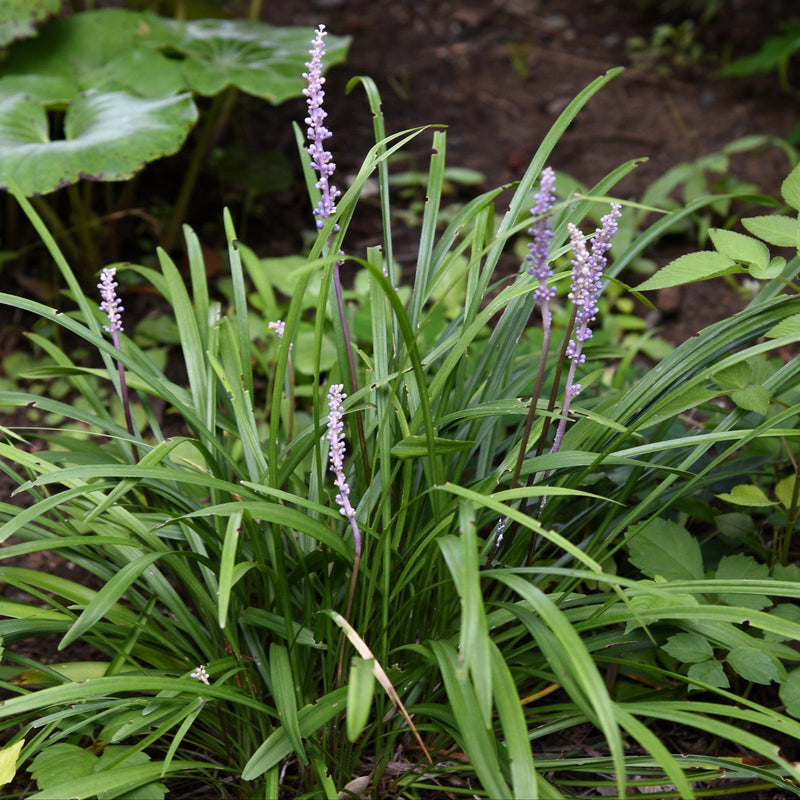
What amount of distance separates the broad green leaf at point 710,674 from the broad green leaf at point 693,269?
0.61 meters

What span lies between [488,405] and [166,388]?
24.0 inches

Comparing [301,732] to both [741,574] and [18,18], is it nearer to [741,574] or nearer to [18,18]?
[741,574]

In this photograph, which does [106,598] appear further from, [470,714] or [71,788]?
[470,714]

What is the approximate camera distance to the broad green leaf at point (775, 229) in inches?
56.9

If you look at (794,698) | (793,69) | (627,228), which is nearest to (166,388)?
(794,698)

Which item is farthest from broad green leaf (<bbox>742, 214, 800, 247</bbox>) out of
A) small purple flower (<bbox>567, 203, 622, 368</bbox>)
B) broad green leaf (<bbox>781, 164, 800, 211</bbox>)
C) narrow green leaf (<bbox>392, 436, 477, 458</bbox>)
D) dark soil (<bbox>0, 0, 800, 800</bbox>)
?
dark soil (<bbox>0, 0, 800, 800</bbox>)

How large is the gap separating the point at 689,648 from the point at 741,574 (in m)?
0.19

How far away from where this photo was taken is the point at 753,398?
1459 mm

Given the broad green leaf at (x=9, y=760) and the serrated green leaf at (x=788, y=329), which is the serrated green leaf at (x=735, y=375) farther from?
the broad green leaf at (x=9, y=760)

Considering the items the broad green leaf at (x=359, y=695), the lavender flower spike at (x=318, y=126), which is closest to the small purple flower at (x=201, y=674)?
the broad green leaf at (x=359, y=695)

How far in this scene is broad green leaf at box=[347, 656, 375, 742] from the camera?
3.21ft

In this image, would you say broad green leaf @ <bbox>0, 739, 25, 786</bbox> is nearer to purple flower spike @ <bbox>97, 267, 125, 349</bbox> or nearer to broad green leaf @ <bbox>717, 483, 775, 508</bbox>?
purple flower spike @ <bbox>97, 267, 125, 349</bbox>

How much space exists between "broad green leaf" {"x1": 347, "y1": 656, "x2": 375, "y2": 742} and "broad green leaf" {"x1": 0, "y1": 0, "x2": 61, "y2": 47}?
2.33m

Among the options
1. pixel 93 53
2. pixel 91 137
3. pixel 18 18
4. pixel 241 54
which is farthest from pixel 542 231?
pixel 93 53
